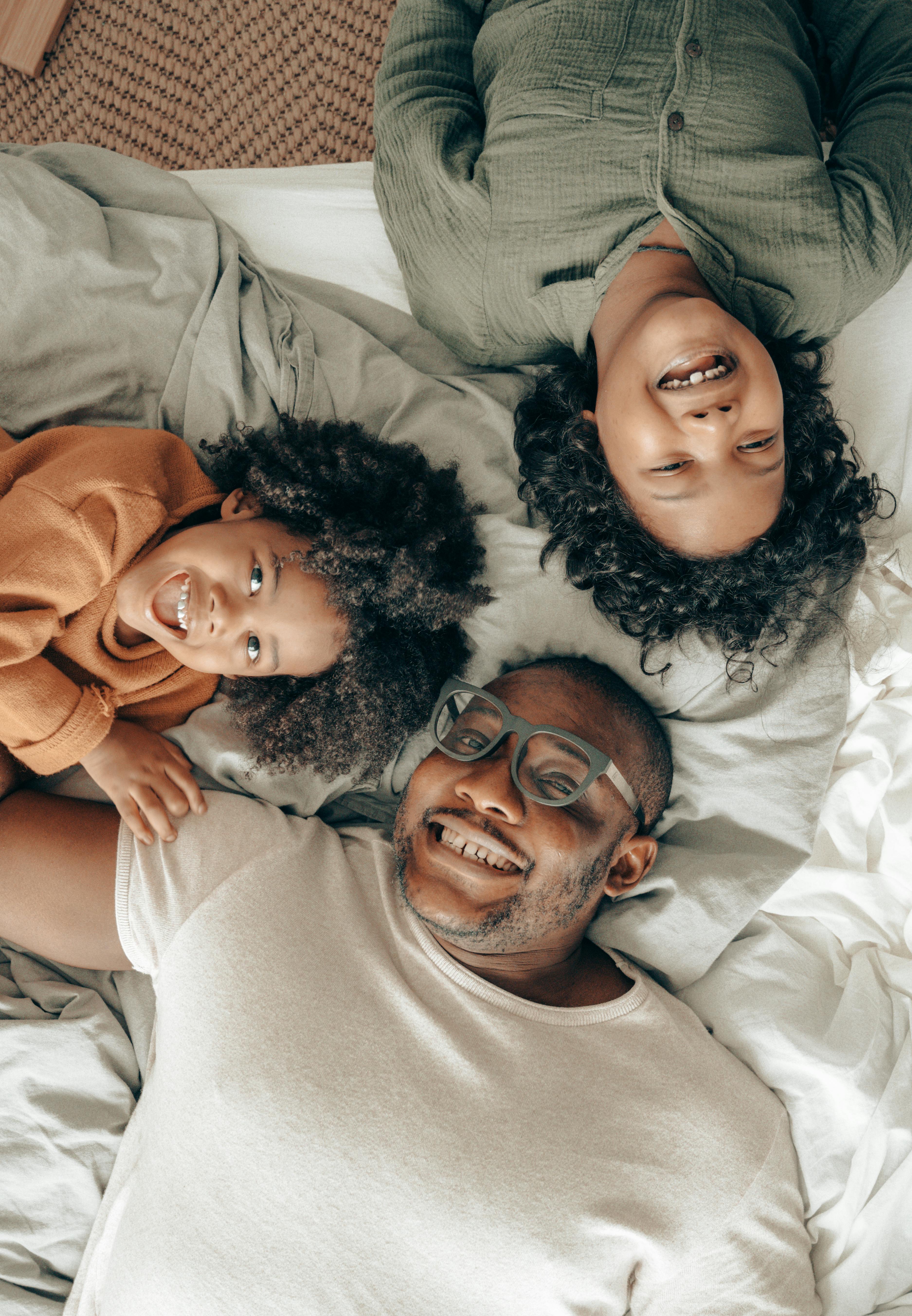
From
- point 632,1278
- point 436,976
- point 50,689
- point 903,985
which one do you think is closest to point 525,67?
point 50,689

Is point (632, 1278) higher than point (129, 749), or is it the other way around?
point (129, 749)

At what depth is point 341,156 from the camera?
2219 mm

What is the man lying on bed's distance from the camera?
1379 mm

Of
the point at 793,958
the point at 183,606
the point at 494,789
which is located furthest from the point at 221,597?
the point at 793,958

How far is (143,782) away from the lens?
1628 millimetres

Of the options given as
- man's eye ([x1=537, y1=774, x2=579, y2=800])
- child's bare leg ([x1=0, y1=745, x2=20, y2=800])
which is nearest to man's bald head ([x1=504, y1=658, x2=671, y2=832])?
man's eye ([x1=537, y1=774, x2=579, y2=800])

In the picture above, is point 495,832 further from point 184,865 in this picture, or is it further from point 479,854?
point 184,865

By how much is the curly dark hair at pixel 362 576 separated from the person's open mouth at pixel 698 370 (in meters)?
0.49

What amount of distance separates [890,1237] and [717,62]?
2.13m

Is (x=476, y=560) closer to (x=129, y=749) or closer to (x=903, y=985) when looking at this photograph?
(x=129, y=749)

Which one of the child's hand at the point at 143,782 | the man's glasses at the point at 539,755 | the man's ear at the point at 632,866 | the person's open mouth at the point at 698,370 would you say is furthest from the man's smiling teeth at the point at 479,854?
the person's open mouth at the point at 698,370

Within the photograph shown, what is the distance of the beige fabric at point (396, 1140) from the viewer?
1375 mm

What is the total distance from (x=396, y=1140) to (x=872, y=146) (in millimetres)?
2000

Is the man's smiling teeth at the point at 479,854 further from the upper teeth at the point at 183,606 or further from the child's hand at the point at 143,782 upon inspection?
the upper teeth at the point at 183,606
